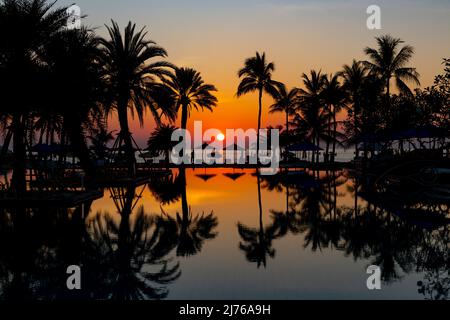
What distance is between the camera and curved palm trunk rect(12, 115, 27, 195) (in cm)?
1717

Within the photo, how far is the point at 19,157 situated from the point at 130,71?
12.6 metres

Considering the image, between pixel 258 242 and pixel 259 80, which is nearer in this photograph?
pixel 258 242

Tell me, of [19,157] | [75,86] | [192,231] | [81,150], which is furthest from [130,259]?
[81,150]

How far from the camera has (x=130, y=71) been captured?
28844 millimetres

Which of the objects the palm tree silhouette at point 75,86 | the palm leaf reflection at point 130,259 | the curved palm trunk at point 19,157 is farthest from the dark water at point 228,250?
the palm tree silhouette at point 75,86

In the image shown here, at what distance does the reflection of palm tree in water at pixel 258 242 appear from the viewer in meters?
9.37

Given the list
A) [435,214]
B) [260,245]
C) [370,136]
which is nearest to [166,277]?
[260,245]

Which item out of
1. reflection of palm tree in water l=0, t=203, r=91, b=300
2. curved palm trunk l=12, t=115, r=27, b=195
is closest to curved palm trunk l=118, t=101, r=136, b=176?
curved palm trunk l=12, t=115, r=27, b=195

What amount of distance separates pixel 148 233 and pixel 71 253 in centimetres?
259

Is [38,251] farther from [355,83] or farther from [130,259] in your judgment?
[355,83]

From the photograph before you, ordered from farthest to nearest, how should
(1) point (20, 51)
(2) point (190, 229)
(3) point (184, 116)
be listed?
→ 1. (3) point (184, 116)
2. (1) point (20, 51)
3. (2) point (190, 229)
